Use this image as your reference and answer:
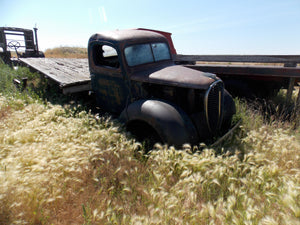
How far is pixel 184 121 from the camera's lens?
8.77 feet

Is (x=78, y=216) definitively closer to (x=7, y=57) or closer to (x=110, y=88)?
(x=110, y=88)

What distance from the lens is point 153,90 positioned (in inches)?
129

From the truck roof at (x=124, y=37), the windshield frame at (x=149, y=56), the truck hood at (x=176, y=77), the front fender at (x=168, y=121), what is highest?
the truck roof at (x=124, y=37)

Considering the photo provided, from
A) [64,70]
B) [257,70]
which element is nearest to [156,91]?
[257,70]

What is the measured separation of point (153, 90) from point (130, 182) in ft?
5.32

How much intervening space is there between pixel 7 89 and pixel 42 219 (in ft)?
14.9

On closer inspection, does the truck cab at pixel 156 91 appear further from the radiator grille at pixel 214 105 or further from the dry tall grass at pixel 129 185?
the dry tall grass at pixel 129 185

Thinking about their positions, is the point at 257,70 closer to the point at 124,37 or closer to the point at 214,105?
the point at 214,105

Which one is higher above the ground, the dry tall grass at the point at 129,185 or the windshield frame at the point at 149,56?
the windshield frame at the point at 149,56

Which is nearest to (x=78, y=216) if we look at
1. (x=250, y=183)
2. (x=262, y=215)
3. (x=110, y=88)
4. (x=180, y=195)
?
(x=180, y=195)

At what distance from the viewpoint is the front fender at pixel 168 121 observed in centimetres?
258

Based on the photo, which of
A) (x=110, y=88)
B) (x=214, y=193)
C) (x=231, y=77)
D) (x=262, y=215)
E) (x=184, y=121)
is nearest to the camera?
(x=262, y=215)

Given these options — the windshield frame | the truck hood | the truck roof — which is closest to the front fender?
the truck hood

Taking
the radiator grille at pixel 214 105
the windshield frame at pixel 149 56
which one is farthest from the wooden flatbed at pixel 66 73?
the radiator grille at pixel 214 105
